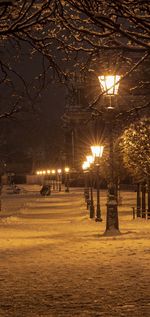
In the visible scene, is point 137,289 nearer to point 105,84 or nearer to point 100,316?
point 100,316

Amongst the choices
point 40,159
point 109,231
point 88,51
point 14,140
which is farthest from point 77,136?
point 88,51

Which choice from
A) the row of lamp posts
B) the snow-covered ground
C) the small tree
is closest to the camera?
the snow-covered ground

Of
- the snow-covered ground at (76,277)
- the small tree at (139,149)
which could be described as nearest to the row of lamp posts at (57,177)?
the small tree at (139,149)

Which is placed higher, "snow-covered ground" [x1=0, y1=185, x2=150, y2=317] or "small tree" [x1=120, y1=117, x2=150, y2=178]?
"small tree" [x1=120, y1=117, x2=150, y2=178]

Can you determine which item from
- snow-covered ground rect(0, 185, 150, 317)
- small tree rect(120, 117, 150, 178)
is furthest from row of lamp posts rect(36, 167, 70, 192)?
snow-covered ground rect(0, 185, 150, 317)

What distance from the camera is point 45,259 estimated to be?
13.5 m

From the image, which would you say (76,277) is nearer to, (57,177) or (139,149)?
(139,149)

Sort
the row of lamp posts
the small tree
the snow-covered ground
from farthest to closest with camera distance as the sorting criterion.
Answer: the row of lamp posts
the small tree
the snow-covered ground

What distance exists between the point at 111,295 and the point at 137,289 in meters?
0.62

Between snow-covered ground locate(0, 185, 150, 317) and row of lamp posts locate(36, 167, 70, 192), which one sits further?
row of lamp posts locate(36, 167, 70, 192)

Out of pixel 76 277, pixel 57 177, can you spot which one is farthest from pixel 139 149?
pixel 57 177


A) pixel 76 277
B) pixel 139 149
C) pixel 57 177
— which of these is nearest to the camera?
pixel 76 277

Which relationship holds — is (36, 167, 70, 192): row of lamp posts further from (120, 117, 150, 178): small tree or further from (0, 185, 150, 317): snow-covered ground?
(0, 185, 150, 317): snow-covered ground

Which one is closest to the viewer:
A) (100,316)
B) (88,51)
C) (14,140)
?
(100,316)
